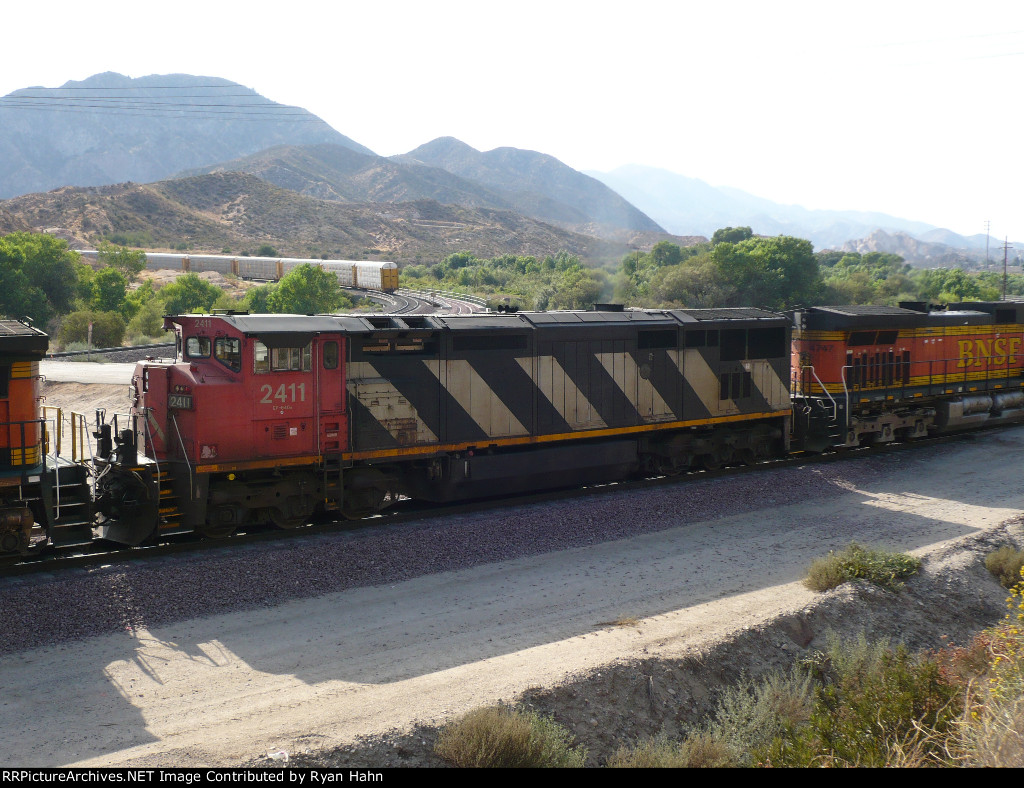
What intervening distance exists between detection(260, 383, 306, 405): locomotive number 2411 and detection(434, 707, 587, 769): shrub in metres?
6.98

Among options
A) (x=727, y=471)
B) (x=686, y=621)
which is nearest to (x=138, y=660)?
(x=686, y=621)

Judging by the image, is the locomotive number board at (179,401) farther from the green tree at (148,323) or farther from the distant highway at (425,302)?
the distant highway at (425,302)

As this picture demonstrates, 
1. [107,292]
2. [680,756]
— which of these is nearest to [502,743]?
[680,756]

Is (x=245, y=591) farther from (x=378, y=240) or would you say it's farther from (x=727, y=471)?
(x=378, y=240)

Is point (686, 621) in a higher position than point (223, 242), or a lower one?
lower

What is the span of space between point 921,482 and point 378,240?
13404 cm

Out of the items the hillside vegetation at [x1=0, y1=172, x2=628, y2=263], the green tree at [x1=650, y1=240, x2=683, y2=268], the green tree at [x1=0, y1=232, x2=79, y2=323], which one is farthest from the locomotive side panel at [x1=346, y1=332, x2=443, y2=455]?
the hillside vegetation at [x1=0, y1=172, x2=628, y2=263]

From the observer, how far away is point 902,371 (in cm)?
2234

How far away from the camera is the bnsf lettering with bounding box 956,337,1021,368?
24.0 meters

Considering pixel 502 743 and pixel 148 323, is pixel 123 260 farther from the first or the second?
pixel 502 743

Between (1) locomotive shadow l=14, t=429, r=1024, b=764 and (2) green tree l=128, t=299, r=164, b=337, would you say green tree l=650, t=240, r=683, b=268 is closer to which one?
(2) green tree l=128, t=299, r=164, b=337

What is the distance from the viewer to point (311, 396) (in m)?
13.6

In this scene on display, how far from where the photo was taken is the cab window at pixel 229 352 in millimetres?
13039

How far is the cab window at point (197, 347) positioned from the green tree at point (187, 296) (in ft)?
175
